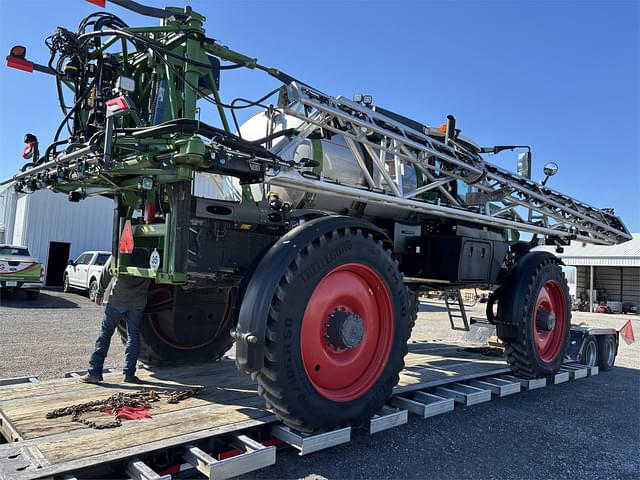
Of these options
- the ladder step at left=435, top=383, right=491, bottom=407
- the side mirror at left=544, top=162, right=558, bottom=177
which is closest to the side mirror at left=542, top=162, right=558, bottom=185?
the side mirror at left=544, top=162, right=558, bottom=177

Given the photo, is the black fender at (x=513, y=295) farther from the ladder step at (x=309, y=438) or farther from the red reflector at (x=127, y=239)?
the red reflector at (x=127, y=239)

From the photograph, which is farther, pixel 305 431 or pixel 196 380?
pixel 196 380

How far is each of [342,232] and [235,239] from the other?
93 centimetres

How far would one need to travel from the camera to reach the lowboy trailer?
11.6ft

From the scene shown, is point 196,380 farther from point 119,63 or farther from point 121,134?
point 119,63

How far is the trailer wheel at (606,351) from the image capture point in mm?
8250

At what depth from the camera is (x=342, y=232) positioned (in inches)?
159

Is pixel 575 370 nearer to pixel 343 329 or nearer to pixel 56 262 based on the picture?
pixel 343 329

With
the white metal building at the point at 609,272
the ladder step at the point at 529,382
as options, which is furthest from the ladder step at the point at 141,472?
the white metal building at the point at 609,272

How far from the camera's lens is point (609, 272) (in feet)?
87.0

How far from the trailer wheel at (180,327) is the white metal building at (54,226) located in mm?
18673

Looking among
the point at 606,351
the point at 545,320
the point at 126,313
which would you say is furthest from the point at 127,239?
the point at 606,351

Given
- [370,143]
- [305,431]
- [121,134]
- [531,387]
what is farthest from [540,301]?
[121,134]

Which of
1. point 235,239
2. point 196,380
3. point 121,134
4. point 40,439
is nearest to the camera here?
point 40,439
